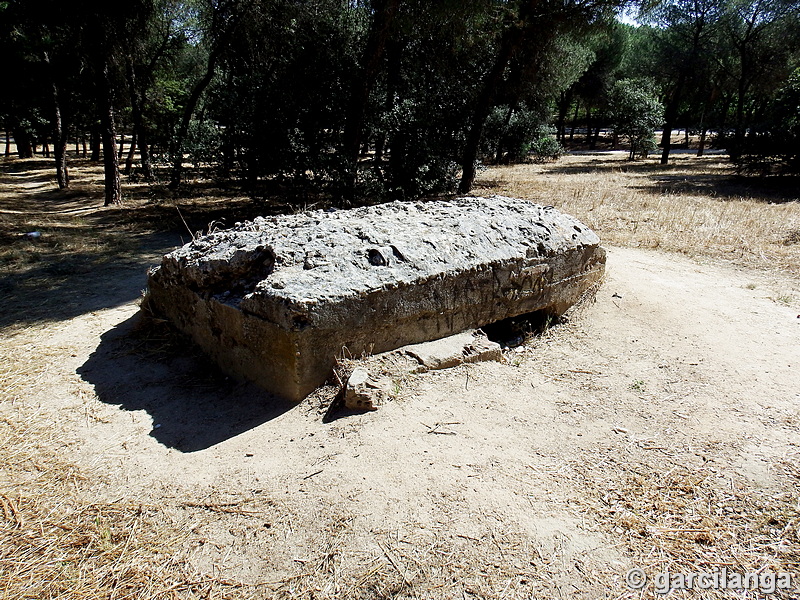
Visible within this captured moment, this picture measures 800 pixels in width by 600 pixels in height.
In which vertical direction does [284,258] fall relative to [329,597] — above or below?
above

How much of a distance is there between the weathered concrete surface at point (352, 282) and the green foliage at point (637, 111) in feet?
70.9

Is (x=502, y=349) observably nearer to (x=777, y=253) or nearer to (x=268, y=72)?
(x=777, y=253)

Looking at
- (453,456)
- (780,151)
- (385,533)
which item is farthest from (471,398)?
(780,151)

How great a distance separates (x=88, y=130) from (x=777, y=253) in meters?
22.8

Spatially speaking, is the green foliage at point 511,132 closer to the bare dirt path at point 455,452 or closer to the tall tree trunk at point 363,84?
the tall tree trunk at point 363,84

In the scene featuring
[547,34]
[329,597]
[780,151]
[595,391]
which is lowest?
[329,597]

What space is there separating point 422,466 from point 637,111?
24340 millimetres

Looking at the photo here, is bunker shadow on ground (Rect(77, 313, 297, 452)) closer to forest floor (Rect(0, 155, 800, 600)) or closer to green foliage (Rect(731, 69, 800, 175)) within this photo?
forest floor (Rect(0, 155, 800, 600))

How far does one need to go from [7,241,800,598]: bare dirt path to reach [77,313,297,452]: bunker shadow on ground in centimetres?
1

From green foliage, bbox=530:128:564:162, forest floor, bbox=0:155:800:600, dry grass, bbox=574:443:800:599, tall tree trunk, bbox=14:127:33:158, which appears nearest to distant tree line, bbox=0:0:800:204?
green foliage, bbox=530:128:564:162

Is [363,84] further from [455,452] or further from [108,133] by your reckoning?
[455,452]

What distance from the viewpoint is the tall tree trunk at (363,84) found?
27.0ft

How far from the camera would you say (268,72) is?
9812mm

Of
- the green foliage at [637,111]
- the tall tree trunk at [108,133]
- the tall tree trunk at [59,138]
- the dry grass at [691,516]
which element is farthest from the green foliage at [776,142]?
the tall tree trunk at [59,138]
